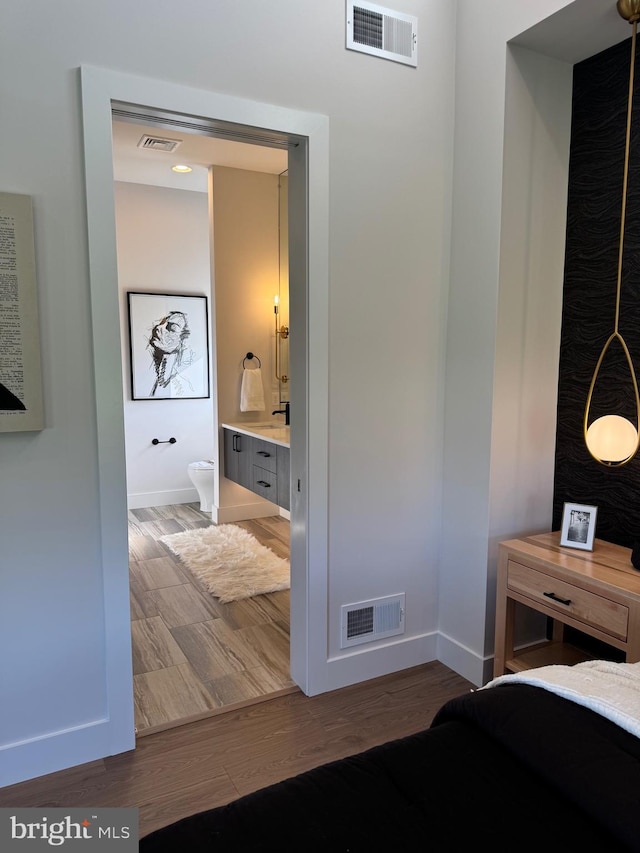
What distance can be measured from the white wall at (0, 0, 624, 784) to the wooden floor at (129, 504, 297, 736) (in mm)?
304

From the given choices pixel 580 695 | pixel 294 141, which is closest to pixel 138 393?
pixel 294 141

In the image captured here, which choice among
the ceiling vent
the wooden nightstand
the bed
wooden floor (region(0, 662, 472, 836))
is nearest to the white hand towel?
the ceiling vent

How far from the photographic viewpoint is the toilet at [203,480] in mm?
5281

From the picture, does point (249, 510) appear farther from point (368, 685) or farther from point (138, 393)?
point (368, 685)

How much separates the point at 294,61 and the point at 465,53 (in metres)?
0.79

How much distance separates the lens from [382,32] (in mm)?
2396

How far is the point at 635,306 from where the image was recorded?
2293mm

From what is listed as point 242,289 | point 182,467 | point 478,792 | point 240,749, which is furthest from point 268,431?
point 478,792

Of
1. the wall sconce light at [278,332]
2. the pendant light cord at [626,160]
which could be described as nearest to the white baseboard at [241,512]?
the wall sconce light at [278,332]

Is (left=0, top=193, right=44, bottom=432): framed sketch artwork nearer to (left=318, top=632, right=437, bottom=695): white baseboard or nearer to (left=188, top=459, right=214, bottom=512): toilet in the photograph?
(left=318, top=632, right=437, bottom=695): white baseboard

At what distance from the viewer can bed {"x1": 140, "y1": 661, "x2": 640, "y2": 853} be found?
0.98 m

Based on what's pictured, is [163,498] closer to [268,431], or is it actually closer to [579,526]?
[268,431]

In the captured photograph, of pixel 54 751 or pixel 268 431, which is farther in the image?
pixel 268 431

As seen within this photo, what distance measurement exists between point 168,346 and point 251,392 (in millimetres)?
1042
